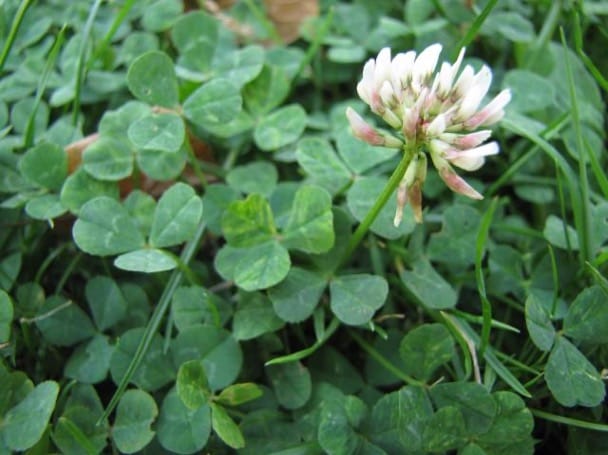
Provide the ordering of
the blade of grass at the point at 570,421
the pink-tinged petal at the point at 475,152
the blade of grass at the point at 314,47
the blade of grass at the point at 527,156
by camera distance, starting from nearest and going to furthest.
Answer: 1. the pink-tinged petal at the point at 475,152
2. the blade of grass at the point at 570,421
3. the blade of grass at the point at 527,156
4. the blade of grass at the point at 314,47

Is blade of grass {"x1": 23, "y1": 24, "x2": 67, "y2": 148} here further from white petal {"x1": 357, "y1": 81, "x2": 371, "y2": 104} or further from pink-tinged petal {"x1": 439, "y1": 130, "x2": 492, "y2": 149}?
pink-tinged petal {"x1": 439, "y1": 130, "x2": 492, "y2": 149}

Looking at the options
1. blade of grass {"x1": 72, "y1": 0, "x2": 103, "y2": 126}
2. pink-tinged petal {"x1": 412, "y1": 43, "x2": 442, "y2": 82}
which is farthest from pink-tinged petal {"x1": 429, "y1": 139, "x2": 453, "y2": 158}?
blade of grass {"x1": 72, "y1": 0, "x2": 103, "y2": 126}

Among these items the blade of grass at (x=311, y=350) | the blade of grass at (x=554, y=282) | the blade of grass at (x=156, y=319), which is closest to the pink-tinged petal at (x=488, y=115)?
the blade of grass at (x=554, y=282)

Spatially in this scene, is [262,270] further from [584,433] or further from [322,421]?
[584,433]

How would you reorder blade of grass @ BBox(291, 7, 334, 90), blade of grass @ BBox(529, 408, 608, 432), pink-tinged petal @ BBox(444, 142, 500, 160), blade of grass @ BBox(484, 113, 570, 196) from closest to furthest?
pink-tinged petal @ BBox(444, 142, 500, 160)
blade of grass @ BBox(529, 408, 608, 432)
blade of grass @ BBox(484, 113, 570, 196)
blade of grass @ BBox(291, 7, 334, 90)

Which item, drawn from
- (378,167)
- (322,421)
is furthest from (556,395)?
(378,167)

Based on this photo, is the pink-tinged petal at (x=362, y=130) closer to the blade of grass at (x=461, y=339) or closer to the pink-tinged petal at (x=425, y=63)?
the pink-tinged petal at (x=425, y=63)

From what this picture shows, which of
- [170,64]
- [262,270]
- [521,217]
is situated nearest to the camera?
[262,270]
